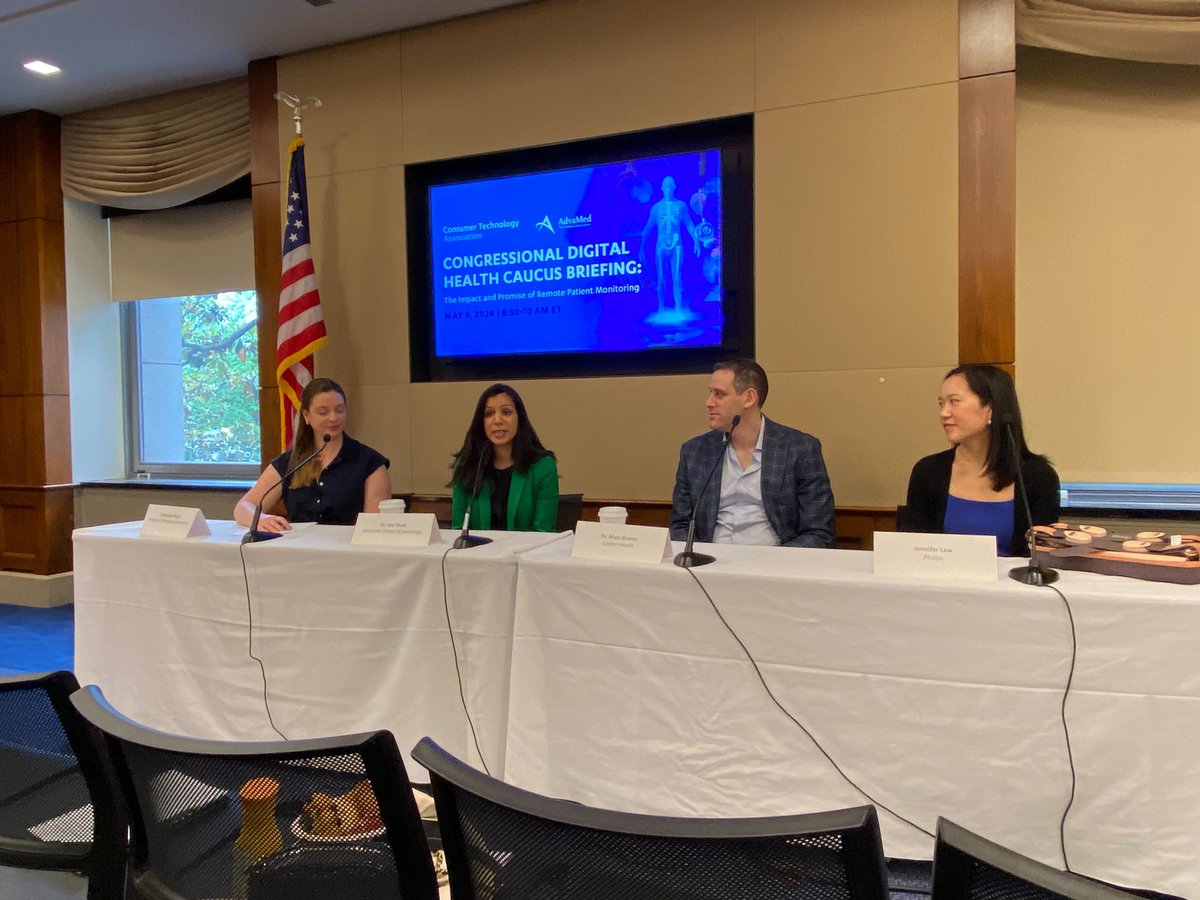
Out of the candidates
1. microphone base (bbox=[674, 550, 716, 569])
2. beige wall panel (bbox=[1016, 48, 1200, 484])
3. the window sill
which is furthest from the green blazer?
the window sill

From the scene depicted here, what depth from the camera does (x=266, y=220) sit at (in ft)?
12.9

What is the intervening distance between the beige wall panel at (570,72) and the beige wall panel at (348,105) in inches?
3.5

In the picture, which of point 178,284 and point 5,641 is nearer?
point 5,641

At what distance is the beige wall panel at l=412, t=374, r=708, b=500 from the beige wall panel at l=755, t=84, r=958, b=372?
41 cm

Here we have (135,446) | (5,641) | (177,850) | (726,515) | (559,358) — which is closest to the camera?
(177,850)

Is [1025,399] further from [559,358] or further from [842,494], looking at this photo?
[559,358]

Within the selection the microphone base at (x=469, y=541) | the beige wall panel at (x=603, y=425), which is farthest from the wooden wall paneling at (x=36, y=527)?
the microphone base at (x=469, y=541)

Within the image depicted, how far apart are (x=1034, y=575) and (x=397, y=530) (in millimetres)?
1303

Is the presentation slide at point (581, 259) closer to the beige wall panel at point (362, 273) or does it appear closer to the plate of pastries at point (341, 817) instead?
the beige wall panel at point (362, 273)

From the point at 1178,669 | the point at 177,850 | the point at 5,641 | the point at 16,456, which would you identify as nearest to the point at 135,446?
the point at 16,456

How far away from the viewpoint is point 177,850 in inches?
37.9

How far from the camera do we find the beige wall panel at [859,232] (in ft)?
9.26

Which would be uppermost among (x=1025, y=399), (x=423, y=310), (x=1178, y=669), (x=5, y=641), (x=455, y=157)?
(x=455, y=157)

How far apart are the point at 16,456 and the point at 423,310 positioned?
276 cm
